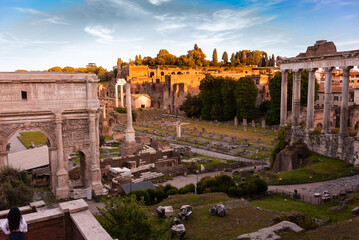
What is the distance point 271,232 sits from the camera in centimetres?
992

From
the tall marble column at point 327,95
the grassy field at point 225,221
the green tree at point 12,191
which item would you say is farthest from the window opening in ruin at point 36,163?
the tall marble column at point 327,95

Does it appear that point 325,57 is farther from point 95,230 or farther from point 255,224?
point 95,230

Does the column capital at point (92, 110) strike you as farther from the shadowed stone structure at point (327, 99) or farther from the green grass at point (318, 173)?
the shadowed stone structure at point (327, 99)

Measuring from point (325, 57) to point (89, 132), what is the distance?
16722 millimetres

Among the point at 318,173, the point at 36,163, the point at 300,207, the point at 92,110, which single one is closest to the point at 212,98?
the point at 36,163

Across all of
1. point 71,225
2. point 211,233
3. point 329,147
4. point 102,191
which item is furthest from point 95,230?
point 329,147

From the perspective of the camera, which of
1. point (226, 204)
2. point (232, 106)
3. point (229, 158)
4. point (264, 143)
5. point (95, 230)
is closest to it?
point (95, 230)

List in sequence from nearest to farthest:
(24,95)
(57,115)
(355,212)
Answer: (355,212), (24,95), (57,115)

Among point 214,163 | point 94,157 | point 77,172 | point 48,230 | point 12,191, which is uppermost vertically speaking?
point 48,230

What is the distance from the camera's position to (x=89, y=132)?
19.8m

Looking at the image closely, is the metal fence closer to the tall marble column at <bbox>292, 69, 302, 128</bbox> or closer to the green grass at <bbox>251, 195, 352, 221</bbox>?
the green grass at <bbox>251, 195, 352, 221</bbox>

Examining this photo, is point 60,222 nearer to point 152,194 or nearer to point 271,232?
point 271,232

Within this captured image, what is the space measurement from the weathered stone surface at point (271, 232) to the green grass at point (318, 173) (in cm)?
888

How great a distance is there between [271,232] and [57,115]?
46.0 feet
